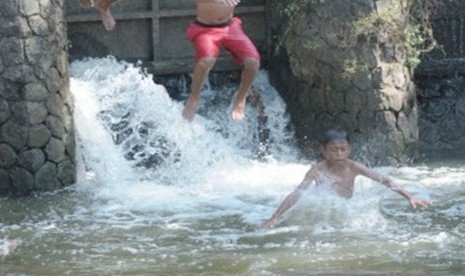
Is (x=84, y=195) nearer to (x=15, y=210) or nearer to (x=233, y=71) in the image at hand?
(x=15, y=210)

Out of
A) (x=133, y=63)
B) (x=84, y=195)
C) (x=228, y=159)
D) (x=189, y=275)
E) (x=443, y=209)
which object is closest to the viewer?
(x=189, y=275)

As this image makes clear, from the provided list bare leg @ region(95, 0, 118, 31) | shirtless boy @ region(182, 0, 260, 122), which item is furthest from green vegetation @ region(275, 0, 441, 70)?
bare leg @ region(95, 0, 118, 31)

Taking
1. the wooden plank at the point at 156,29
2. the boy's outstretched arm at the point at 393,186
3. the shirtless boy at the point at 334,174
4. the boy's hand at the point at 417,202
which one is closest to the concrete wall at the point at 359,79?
the wooden plank at the point at 156,29

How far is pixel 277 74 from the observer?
47.7 feet

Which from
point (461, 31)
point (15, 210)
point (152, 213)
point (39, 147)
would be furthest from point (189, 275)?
point (461, 31)

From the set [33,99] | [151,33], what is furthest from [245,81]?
[151,33]

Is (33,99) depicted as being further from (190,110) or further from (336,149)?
(336,149)

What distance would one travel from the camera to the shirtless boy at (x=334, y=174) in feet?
32.5

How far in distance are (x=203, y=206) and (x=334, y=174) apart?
1475 mm

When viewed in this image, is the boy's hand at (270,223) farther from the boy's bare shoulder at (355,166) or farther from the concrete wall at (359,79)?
the concrete wall at (359,79)

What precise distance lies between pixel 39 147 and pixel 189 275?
3.80m

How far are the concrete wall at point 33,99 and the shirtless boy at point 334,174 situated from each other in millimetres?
2930

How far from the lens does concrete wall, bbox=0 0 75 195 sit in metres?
11.9

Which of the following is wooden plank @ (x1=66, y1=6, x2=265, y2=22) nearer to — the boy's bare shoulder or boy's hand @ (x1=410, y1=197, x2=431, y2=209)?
the boy's bare shoulder
